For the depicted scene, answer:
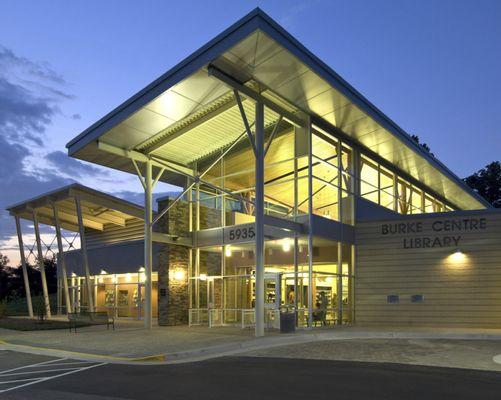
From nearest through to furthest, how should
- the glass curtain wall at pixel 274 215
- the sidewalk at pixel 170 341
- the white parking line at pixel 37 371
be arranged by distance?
the white parking line at pixel 37 371 < the sidewalk at pixel 170 341 < the glass curtain wall at pixel 274 215

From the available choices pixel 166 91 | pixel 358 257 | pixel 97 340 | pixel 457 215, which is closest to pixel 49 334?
pixel 97 340

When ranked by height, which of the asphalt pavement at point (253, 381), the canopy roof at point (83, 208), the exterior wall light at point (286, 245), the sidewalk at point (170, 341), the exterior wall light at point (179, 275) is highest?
the canopy roof at point (83, 208)

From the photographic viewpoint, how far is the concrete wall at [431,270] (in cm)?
1967

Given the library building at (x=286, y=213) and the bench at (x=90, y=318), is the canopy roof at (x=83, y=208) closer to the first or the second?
the library building at (x=286, y=213)

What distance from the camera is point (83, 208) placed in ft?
96.4

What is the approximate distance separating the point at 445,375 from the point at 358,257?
38.9 feet

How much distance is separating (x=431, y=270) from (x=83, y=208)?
708 inches

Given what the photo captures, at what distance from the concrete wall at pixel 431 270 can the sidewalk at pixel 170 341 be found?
280 centimetres

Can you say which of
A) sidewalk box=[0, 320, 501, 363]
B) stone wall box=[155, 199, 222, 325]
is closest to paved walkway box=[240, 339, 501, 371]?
sidewalk box=[0, 320, 501, 363]

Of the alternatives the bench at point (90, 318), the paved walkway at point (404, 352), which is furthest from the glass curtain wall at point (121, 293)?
the paved walkway at point (404, 352)

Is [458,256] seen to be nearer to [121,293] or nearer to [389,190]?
[389,190]

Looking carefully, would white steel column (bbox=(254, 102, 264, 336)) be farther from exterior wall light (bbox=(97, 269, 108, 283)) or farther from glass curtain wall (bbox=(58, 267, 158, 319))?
exterior wall light (bbox=(97, 269, 108, 283))

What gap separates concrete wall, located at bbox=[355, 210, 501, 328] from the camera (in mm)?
19672

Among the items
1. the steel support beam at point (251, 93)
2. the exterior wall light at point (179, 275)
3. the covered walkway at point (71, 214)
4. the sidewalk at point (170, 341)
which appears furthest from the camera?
the covered walkway at point (71, 214)
